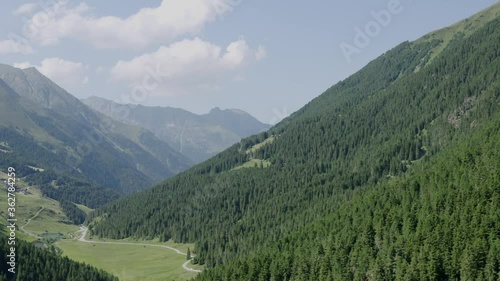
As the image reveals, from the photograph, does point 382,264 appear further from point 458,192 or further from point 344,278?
point 458,192

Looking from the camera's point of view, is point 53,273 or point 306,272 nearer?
point 306,272

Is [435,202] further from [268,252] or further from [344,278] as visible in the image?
[268,252]

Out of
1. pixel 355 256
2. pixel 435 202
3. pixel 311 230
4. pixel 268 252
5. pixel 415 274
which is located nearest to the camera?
pixel 415 274

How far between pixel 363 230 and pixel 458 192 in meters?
31.1

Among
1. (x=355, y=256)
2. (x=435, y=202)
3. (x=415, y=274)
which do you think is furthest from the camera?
(x=435, y=202)

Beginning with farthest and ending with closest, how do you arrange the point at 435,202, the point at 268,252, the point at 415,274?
1. the point at 268,252
2. the point at 435,202
3. the point at 415,274

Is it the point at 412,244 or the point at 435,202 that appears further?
the point at 435,202

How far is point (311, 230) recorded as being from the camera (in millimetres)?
Result: 182875

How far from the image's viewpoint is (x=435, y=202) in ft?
506

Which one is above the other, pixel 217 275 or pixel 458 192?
pixel 458 192

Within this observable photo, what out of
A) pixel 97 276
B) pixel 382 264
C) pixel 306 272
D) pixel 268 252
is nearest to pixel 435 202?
pixel 382 264

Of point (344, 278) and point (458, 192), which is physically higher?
point (458, 192)

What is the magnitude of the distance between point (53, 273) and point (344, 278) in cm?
10278

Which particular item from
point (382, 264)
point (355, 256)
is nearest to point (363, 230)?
point (355, 256)
